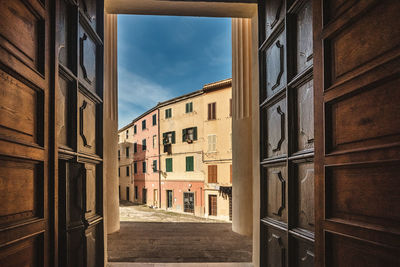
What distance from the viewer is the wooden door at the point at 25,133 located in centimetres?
156

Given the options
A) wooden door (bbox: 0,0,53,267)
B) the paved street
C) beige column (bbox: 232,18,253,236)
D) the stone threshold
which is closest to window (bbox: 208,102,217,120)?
beige column (bbox: 232,18,253,236)

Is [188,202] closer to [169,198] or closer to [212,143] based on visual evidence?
[169,198]

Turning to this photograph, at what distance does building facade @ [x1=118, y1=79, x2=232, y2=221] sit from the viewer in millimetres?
21125

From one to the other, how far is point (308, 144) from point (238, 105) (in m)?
3.26

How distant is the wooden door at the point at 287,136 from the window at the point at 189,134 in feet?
66.2

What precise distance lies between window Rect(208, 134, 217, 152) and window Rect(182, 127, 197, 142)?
194 cm

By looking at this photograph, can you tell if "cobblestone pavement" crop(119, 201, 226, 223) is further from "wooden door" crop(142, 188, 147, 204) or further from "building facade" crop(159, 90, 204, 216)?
"wooden door" crop(142, 188, 147, 204)

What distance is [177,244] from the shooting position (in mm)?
4609

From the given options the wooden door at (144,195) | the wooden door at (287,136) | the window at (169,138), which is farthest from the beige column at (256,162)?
the wooden door at (144,195)

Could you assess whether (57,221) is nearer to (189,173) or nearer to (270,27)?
(270,27)

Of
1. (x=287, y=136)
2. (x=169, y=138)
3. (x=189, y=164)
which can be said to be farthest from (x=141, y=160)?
(x=287, y=136)

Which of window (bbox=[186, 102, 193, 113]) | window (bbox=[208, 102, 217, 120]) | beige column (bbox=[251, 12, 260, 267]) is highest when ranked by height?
window (bbox=[186, 102, 193, 113])

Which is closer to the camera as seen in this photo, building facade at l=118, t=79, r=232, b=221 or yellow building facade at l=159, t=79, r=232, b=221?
yellow building facade at l=159, t=79, r=232, b=221

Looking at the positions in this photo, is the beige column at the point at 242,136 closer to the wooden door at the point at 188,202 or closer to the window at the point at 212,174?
the window at the point at 212,174
